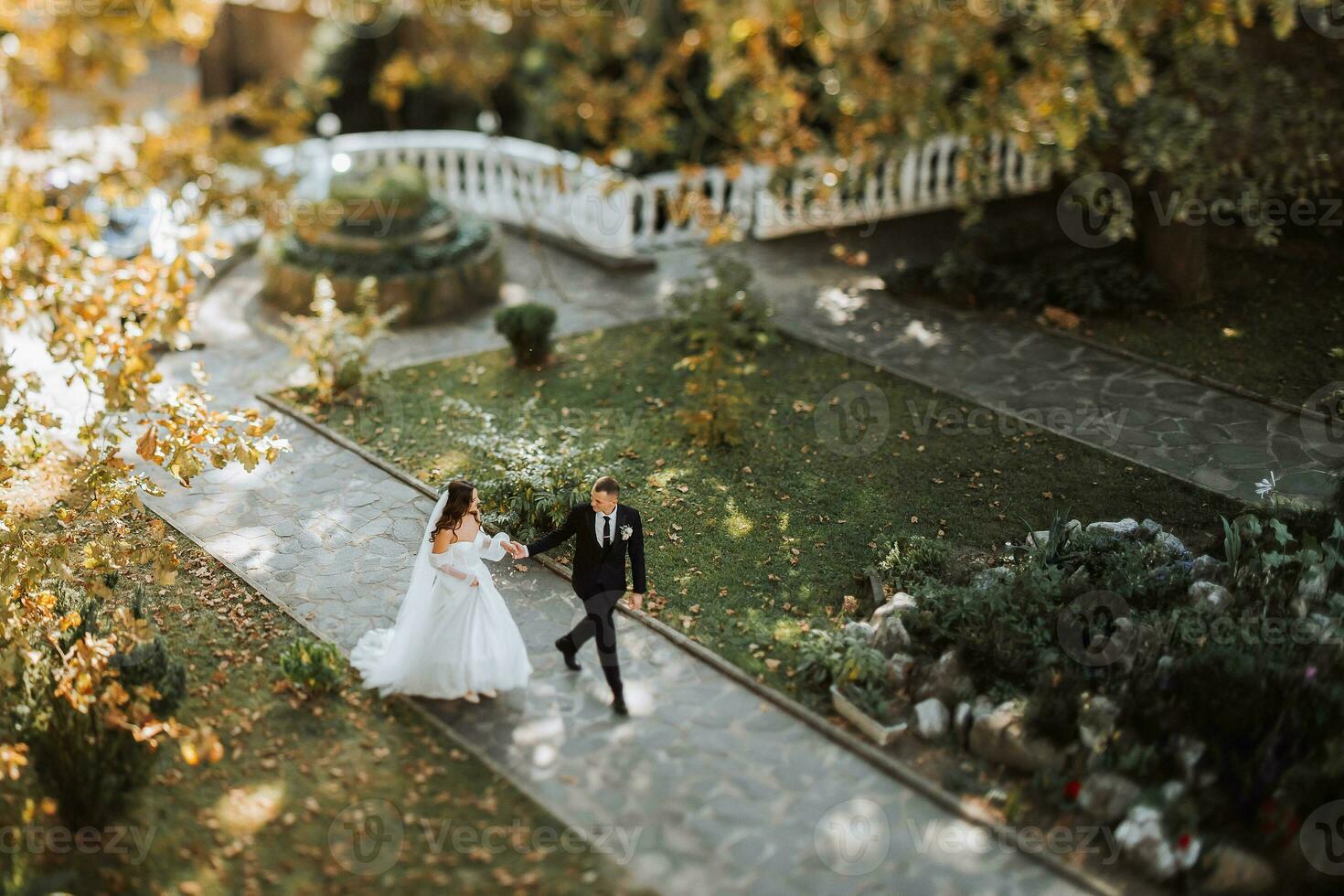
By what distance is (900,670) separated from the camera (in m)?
8.16

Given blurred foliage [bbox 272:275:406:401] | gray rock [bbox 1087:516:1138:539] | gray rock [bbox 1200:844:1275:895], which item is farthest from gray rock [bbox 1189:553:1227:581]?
blurred foliage [bbox 272:275:406:401]

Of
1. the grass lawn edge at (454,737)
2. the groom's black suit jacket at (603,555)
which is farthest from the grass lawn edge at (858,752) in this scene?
the groom's black suit jacket at (603,555)

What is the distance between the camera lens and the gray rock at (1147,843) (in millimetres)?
6707

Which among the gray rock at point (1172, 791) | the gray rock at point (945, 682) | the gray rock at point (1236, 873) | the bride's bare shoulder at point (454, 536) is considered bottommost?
the gray rock at point (1236, 873)

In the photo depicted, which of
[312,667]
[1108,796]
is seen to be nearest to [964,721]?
[1108,796]

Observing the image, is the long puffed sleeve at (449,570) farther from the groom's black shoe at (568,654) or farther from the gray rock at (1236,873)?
the gray rock at (1236,873)

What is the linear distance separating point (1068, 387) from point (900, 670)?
18.3 ft

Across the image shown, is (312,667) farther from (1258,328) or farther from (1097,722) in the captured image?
(1258,328)

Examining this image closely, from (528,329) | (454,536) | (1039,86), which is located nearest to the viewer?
(454,536)

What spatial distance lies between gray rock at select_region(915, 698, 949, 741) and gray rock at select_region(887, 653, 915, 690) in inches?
10.6

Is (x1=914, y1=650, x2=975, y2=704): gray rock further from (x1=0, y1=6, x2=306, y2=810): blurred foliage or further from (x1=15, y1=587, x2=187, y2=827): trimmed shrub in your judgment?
(x1=15, y1=587, x2=187, y2=827): trimmed shrub

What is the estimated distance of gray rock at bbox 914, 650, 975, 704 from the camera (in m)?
7.97

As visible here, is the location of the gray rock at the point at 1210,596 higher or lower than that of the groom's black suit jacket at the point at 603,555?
lower

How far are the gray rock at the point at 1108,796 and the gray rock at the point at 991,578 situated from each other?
1.93 m
